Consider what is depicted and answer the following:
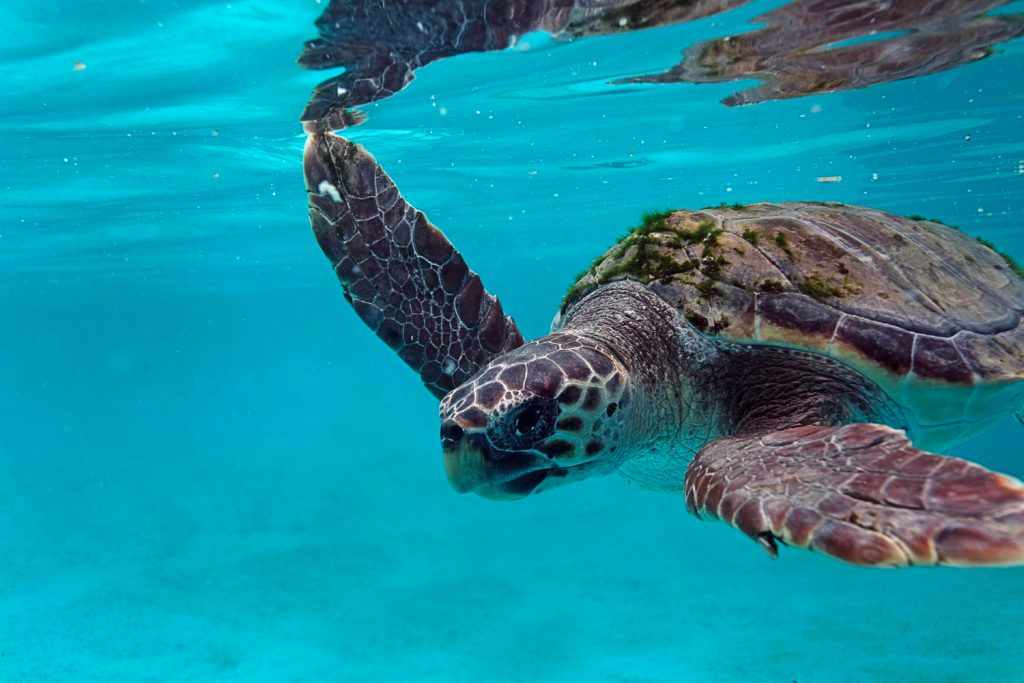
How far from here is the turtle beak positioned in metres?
3.06

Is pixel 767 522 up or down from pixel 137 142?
down

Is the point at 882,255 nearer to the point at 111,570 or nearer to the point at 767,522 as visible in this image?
the point at 767,522

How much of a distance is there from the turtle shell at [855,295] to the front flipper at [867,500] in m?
0.84

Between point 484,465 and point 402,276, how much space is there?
1993mm

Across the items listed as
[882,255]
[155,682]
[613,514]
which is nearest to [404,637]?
[155,682]

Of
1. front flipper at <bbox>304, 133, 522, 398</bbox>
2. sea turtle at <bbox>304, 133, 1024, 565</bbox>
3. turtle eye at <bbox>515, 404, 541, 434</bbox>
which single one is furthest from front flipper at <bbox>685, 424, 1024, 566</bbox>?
front flipper at <bbox>304, 133, 522, 398</bbox>

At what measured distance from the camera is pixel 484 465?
3102 millimetres

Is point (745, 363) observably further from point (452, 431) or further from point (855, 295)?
point (452, 431)

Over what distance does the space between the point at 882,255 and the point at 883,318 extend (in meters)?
0.75

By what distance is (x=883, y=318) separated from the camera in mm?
3572

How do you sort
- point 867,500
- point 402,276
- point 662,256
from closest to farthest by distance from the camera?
point 867,500 < point 662,256 < point 402,276

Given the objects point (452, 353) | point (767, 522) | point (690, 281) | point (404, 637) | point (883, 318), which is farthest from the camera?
point (404, 637)

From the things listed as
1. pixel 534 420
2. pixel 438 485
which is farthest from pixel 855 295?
pixel 438 485

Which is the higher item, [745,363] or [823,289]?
[823,289]
